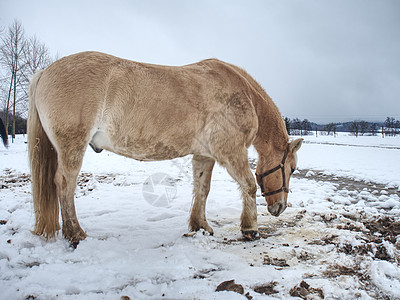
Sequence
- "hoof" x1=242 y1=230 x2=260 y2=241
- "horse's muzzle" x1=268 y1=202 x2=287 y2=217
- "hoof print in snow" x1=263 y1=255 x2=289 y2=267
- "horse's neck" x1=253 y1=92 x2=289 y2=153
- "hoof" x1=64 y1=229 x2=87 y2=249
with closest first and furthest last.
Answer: "hoof print in snow" x1=263 y1=255 x2=289 y2=267, "hoof" x1=64 y1=229 x2=87 y2=249, "hoof" x1=242 y1=230 x2=260 y2=241, "horse's muzzle" x1=268 y1=202 x2=287 y2=217, "horse's neck" x1=253 y1=92 x2=289 y2=153

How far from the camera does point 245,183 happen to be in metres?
3.00

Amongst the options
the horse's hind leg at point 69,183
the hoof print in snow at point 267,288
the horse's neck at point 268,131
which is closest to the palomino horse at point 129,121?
the horse's hind leg at point 69,183

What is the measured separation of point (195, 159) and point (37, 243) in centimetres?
211

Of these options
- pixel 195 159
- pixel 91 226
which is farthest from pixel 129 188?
pixel 195 159

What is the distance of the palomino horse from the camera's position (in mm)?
2369

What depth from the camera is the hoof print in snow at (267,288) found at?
1.83 m

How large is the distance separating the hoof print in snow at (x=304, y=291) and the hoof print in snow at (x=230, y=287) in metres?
0.39

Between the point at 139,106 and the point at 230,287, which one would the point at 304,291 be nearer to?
the point at 230,287

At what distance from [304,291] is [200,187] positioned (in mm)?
1864

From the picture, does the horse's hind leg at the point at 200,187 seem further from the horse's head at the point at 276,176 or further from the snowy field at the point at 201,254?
the horse's head at the point at 276,176

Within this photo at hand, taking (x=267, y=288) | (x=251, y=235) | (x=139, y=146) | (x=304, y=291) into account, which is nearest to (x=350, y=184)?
(x=251, y=235)

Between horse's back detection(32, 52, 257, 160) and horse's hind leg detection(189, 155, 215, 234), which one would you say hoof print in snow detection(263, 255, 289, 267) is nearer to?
horse's hind leg detection(189, 155, 215, 234)

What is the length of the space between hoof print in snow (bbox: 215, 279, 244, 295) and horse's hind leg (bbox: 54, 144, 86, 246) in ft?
5.32

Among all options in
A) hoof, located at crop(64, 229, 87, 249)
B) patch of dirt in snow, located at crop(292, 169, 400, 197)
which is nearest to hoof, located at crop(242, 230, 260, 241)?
hoof, located at crop(64, 229, 87, 249)
